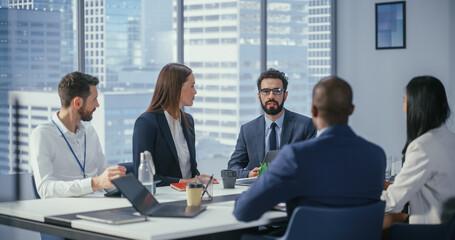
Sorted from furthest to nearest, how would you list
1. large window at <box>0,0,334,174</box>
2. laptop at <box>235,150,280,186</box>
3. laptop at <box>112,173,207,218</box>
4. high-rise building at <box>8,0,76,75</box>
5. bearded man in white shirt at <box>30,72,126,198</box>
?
high-rise building at <box>8,0,76,75</box> → large window at <box>0,0,334,174</box> → laptop at <box>235,150,280,186</box> → bearded man in white shirt at <box>30,72,126,198</box> → laptop at <box>112,173,207,218</box>

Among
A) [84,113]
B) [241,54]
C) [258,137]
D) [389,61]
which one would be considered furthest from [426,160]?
[389,61]

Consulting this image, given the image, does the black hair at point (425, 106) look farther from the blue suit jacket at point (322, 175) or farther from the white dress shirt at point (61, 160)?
the white dress shirt at point (61, 160)

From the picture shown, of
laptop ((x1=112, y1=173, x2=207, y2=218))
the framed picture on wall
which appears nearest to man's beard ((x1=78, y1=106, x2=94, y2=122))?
laptop ((x1=112, y1=173, x2=207, y2=218))

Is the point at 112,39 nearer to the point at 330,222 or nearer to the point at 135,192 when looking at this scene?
the point at 135,192

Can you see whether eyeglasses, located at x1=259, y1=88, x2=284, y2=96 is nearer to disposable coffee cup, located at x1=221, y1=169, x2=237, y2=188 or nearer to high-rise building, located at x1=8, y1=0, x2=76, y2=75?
disposable coffee cup, located at x1=221, y1=169, x2=237, y2=188

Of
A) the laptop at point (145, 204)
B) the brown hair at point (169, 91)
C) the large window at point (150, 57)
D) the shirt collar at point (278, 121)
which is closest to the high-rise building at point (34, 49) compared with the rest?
the large window at point (150, 57)

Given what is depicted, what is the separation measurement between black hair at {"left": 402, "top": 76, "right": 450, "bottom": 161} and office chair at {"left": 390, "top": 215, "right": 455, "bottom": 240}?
1.66 feet

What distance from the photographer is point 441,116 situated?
3250mm

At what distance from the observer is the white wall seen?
6.97m

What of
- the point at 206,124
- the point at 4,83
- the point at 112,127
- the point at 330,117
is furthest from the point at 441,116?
the point at 206,124

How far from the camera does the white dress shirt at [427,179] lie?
3141mm

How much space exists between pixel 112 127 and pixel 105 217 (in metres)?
2.62

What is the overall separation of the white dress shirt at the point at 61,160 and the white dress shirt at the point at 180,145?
1.61ft

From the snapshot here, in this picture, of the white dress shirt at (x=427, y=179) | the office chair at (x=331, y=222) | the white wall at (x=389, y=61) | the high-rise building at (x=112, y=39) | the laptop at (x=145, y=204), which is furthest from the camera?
the white wall at (x=389, y=61)
